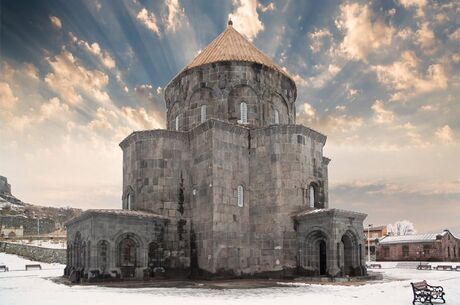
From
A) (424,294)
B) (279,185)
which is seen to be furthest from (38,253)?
(424,294)

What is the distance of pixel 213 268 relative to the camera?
73.8 feet

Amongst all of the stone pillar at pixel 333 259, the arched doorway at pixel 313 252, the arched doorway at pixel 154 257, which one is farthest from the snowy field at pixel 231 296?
the arched doorway at pixel 154 257

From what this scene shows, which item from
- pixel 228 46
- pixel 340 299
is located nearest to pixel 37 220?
pixel 228 46

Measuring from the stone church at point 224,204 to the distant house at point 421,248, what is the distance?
966 inches

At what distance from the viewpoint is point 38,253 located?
42906mm

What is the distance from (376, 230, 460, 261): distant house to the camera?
147ft

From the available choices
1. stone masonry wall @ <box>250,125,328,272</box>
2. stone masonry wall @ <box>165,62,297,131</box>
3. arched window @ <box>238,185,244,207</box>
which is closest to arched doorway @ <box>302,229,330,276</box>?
stone masonry wall @ <box>250,125,328,272</box>

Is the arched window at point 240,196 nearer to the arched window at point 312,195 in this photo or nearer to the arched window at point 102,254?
the arched window at point 312,195

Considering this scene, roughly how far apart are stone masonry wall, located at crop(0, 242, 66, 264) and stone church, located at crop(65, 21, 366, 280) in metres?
16.3

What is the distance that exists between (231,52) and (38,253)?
28.9 metres

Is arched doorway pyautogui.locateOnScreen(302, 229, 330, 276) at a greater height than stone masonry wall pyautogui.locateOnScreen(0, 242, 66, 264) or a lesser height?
greater

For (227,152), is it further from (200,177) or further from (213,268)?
(213,268)

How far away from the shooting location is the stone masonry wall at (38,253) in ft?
133

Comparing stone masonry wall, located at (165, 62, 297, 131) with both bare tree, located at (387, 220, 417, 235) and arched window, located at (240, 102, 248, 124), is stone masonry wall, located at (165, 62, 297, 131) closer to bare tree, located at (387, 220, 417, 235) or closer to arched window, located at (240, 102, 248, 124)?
arched window, located at (240, 102, 248, 124)
